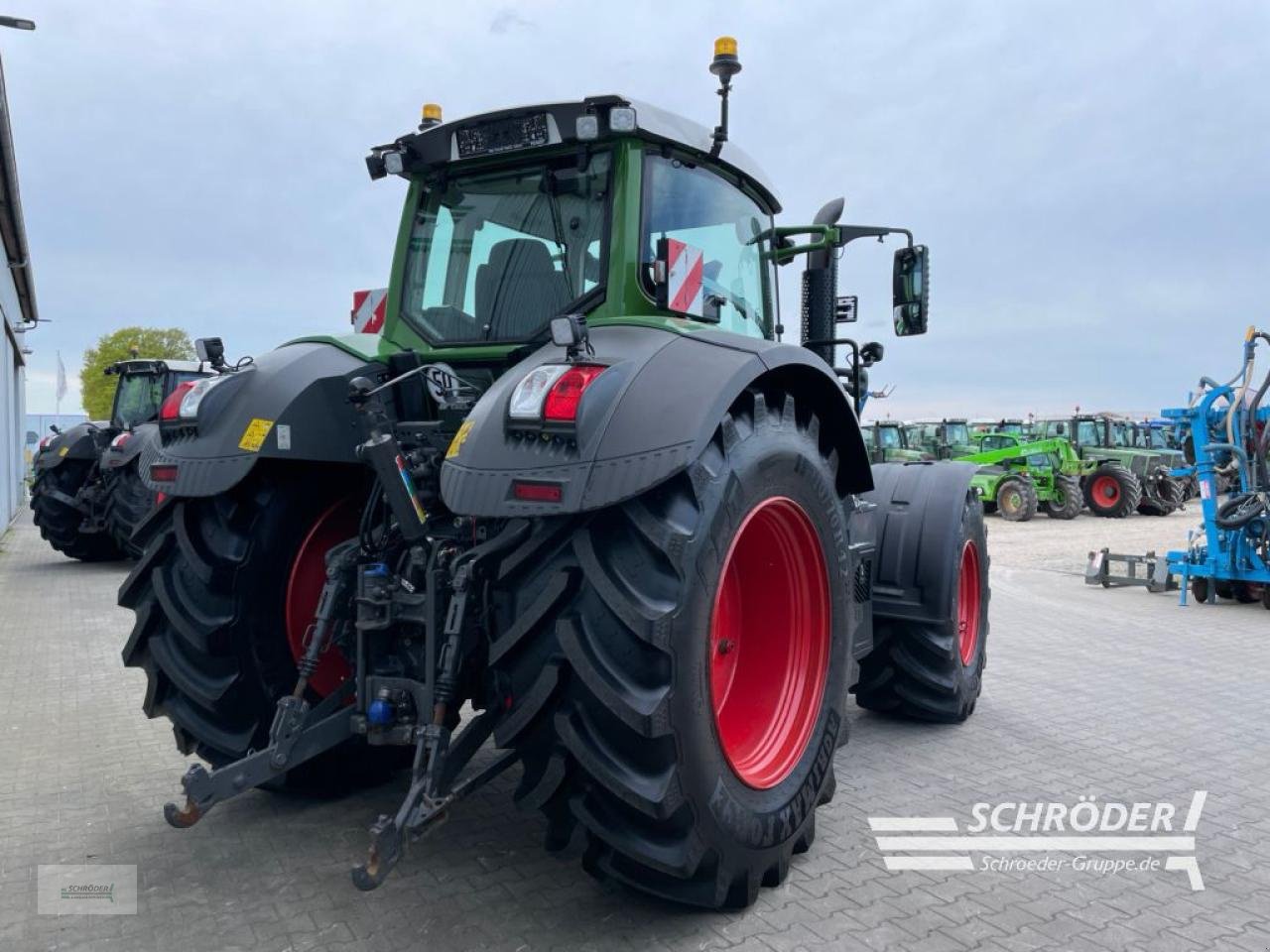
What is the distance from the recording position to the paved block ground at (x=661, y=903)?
2760mm

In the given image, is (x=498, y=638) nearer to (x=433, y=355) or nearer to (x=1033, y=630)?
(x=433, y=355)

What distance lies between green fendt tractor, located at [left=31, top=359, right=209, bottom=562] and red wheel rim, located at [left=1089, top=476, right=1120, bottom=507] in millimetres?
18218

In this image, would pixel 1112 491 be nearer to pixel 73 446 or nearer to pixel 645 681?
pixel 73 446

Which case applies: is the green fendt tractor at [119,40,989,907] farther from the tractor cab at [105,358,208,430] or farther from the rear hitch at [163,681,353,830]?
the tractor cab at [105,358,208,430]

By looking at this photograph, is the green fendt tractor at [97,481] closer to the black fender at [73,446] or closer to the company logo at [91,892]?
the black fender at [73,446]

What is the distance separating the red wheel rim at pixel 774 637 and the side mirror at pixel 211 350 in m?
1.97

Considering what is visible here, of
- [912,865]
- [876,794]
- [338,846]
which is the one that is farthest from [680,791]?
[876,794]

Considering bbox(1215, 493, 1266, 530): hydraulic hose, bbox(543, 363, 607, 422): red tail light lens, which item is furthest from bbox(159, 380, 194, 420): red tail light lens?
bbox(1215, 493, 1266, 530): hydraulic hose

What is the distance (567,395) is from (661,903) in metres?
1.55

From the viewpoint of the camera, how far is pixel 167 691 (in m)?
3.41

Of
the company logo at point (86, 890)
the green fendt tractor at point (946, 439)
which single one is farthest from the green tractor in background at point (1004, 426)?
the company logo at point (86, 890)

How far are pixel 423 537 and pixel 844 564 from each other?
1453mm

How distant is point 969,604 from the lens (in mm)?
5480

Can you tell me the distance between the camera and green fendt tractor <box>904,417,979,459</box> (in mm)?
25500
